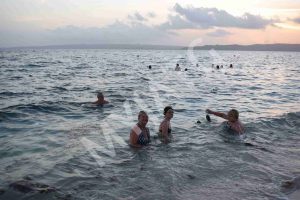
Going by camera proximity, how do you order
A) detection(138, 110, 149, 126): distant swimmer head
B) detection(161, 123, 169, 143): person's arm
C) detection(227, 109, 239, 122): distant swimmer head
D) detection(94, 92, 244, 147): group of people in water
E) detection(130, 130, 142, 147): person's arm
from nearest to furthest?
detection(138, 110, 149, 126): distant swimmer head → detection(94, 92, 244, 147): group of people in water → detection(130, 130, 142, 147): person's arm → detection(161, 123, 169, 143): person's arm → detection(227, 109, 239, 122): distant swimmer head

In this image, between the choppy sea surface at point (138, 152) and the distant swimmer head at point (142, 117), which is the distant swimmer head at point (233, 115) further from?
the distant swimmer head at point (142, 117)

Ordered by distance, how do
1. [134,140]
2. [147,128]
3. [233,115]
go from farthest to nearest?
[233,115]
[147,128]
[134,140]

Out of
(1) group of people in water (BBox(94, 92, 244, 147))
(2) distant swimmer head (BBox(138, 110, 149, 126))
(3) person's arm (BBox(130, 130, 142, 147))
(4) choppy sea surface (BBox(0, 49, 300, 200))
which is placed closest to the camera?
(4) choppy sea surface (BBox(0, 49, 300, 200))

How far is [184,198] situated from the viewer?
729 cm

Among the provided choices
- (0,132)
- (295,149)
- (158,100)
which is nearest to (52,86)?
(158,100)

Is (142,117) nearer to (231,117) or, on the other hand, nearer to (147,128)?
(147,128)

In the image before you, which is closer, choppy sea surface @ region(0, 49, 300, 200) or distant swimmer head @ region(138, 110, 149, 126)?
choppy sea surface @ region(0, 49, 300, 200)

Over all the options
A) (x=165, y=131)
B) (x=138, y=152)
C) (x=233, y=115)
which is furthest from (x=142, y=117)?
(x=233, y=115)

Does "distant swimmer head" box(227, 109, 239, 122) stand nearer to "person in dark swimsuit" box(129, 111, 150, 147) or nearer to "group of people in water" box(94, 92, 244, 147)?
"group of people in water" box(94, 92, 244, 147)

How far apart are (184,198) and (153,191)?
0.77 m

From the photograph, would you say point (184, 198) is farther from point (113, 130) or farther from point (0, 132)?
point (0, 132)

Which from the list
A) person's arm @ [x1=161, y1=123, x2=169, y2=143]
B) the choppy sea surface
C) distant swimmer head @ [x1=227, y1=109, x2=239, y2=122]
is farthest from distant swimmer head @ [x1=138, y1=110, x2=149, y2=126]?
distant swimmer head @ [x1=227, y1=109, x2=239, y2=122]

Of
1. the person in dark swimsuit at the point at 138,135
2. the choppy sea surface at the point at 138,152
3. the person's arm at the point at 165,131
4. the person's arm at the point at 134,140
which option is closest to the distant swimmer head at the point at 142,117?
the person in dark swimsuit at the point at 138,135

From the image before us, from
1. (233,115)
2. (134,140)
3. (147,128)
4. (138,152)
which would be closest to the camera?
(138,152)
